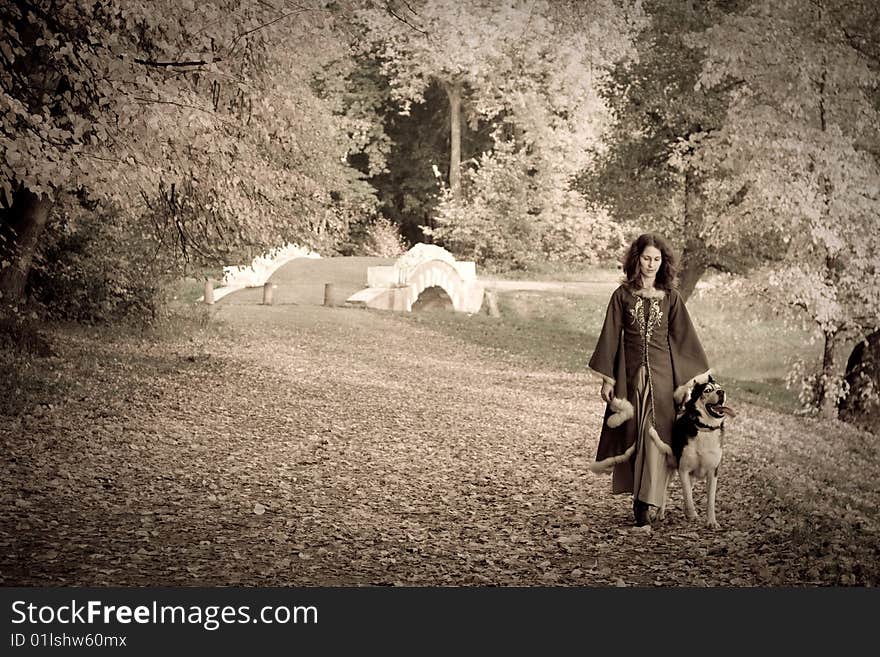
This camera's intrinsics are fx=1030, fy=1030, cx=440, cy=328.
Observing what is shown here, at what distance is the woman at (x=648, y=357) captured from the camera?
4664mm

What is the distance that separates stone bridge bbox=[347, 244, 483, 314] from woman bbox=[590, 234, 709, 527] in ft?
31.2

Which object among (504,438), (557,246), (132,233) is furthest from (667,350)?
(557,246)

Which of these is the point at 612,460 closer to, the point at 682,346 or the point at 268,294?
the point at 682,346

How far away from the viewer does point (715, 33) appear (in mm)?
9711

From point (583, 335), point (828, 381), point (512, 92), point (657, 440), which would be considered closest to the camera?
point (657, 440)

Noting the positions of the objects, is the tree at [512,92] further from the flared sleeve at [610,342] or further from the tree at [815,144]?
the flared sleeve at [610,342]

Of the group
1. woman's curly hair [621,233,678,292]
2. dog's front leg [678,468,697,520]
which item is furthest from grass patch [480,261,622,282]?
woman's curly hair [621,233,678,292]

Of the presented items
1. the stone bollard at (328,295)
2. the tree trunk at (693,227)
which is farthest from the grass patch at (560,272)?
the stone bollard at (328,295)

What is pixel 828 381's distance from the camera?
963 centimetres

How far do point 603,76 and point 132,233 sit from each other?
Answer: 17.8 ft

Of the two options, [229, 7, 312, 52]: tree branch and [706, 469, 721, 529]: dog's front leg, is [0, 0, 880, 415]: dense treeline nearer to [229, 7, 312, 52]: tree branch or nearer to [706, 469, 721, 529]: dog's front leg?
[229, 7, 312, 52]: tree branch

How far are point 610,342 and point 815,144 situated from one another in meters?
5.29

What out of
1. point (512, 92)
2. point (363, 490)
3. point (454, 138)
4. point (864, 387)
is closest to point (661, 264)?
point (363, 490)

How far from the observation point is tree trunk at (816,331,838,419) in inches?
378
